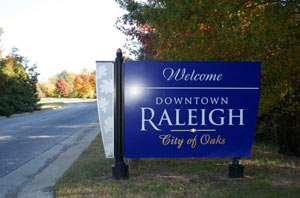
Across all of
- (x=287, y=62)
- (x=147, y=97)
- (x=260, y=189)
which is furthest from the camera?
(x=287, y=62)

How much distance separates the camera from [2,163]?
831 cm

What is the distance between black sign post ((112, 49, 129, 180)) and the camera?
5.76 meters

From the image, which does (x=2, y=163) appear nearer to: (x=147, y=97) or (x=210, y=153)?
(x=147, y=97)

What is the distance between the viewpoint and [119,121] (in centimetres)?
578

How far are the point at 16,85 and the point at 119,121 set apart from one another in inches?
1163

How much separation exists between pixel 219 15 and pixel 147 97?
1947 millimetres

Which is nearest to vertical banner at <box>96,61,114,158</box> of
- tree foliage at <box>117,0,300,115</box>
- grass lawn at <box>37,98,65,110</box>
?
tree foliage at <box>117,0,300,115</box>

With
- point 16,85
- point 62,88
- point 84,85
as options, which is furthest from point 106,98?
point 62,88

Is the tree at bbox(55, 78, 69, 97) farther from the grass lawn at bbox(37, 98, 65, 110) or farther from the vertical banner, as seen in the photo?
the vertical banner

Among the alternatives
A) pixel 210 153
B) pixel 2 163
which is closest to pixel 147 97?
pixel 210 153

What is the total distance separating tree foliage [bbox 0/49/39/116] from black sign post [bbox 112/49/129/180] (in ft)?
78.1

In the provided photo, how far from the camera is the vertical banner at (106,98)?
575cm

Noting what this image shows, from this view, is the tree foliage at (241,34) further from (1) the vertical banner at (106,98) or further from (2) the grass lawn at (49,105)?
(2) the grass lawn at (49,105)

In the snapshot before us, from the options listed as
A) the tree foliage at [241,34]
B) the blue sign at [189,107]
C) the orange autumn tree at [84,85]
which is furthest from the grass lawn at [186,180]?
the orange autumn tree at [84,85]
